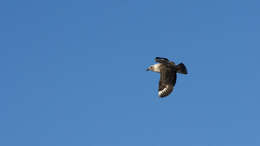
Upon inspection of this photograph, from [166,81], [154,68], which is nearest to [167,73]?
[166,81]

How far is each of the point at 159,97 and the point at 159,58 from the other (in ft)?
8.94

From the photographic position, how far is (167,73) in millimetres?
32781

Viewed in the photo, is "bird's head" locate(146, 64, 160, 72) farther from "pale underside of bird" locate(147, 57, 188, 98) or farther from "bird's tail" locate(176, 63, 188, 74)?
"bird's tail" locate(176, 63, 188, 74)

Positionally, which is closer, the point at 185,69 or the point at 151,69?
the point at 185,69

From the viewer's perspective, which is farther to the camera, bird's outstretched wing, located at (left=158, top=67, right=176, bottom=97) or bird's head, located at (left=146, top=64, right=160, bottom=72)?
bird's head, located at (left=146, top=64, right=160, bottom=72)

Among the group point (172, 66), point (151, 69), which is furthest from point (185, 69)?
point (151, 69)

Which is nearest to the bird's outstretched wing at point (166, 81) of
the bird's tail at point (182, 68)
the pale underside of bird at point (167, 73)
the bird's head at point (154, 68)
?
the pale underside of bird at point (167, 73)

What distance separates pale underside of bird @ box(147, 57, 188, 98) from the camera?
31.9 metres

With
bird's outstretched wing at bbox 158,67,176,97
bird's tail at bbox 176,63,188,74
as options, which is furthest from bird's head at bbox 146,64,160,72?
bird's tail at bbox 176,63,188,74

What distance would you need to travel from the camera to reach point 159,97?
107 ft

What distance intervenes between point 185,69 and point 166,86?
197cm

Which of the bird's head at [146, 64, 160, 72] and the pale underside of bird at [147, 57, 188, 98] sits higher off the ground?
the bird's head at [146, 64, 160, 72]

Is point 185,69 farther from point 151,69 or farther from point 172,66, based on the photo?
point 151,69

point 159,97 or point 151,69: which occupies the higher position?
point 151,69
